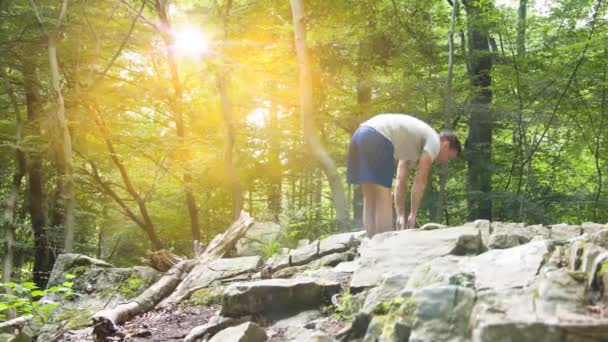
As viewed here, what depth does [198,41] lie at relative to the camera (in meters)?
12.2

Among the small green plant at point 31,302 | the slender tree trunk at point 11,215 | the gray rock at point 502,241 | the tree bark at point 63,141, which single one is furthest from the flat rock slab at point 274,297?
the slender tree trunk at point 11,215

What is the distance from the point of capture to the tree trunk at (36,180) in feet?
36.4

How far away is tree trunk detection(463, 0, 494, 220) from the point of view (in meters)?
10.4

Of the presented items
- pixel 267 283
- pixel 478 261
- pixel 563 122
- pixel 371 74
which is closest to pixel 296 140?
pixel 371 74

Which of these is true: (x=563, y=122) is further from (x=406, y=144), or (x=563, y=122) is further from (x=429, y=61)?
(x=406, y=144)

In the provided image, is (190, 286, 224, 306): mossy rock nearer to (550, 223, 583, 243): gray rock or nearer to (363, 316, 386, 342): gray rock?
(363, 316, 386, 342): gray rock

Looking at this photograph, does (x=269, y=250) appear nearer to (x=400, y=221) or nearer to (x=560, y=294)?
(x=400, y=221)

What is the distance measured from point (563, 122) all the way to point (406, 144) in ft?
24.6

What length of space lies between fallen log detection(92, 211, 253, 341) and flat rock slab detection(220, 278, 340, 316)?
1353 millimetres

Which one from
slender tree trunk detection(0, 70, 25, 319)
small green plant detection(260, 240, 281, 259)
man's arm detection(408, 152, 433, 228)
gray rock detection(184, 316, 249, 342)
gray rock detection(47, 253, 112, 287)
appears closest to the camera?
gray rock detection(184, 316, 249, 342)

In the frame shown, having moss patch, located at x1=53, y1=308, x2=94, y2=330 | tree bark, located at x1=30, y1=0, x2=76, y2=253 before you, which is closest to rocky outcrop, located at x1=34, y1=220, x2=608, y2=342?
moss patch, located at x1=53, y1=308, x2=94, y2=330

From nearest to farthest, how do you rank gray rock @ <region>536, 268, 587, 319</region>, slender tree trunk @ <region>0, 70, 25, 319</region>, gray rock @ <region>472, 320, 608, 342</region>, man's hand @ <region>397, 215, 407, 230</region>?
gray rock @ <region>472, 320, 608, 342</region> < gray rock @ <region>536, 268, 587, 319</region> < man's hand @ <region>397, 215, 407, 230</region> < slender tree trunk @ <region>0, 70, 25, 319</region>

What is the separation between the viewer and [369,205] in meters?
5.66

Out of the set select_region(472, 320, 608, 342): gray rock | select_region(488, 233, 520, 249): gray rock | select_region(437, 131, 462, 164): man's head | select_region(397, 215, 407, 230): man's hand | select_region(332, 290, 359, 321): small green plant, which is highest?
select_region(437, 131, 462, 164): man's head
